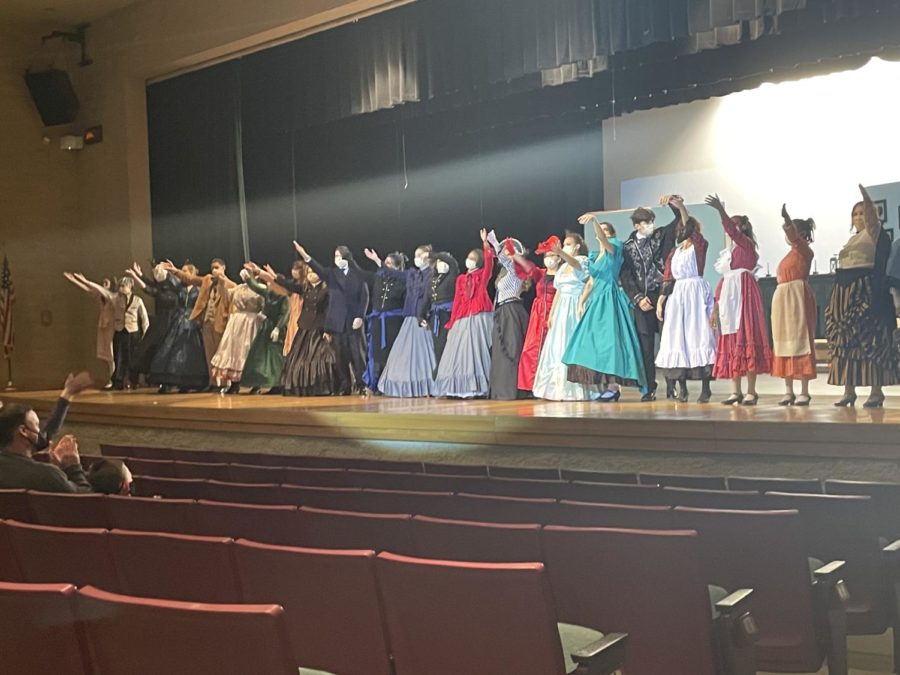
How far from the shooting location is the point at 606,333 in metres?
6.75

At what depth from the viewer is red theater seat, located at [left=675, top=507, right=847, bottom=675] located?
2.10 m

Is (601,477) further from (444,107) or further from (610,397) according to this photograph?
(444,107)

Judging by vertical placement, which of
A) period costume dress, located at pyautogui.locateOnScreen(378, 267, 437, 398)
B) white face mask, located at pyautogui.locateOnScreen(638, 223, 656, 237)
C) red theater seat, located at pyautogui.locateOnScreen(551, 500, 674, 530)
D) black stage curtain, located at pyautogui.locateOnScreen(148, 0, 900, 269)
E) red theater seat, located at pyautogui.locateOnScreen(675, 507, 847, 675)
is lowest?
red theater seat, located at pyautogui.locateOnScreen(675, 507, 847, 675)

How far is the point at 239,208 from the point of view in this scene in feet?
38.1

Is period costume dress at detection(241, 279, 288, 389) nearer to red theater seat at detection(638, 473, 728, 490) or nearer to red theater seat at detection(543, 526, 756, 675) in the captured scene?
red theater seat at detection(638, 473, 728, 490)

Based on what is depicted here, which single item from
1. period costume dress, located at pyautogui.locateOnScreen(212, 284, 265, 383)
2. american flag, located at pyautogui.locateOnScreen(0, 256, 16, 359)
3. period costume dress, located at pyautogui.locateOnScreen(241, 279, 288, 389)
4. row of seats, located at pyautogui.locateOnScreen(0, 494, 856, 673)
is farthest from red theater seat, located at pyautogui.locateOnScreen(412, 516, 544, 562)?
american flag, located at pyautogui.locateOnScreen(0, 256, 16, 359)

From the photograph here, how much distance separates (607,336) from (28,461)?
4.01 m

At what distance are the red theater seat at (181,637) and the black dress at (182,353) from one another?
8442 mm

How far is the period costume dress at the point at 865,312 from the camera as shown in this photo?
538cm

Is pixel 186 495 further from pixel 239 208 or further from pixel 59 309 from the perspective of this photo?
pixel 59 309

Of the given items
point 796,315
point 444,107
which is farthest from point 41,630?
point 444,107

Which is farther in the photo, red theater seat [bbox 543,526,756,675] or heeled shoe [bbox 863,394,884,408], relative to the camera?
heeled shoe [bbox 863,394,884,408]

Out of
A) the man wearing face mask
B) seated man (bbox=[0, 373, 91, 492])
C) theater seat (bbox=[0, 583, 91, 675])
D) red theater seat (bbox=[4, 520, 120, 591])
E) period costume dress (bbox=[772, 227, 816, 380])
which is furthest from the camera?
the man wearing face mask

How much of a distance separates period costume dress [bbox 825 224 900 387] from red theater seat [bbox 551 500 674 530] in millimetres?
3405
